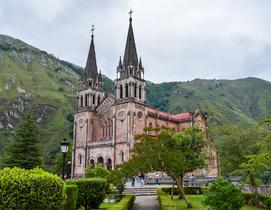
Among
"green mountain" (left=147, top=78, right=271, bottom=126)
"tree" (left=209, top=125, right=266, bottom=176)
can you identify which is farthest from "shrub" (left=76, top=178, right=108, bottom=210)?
"green mountain" (left=147, top=78, right=271, bottom=126)

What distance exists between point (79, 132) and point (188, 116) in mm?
20144

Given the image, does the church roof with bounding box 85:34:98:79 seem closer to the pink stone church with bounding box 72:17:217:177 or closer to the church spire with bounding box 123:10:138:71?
the pink stone church with bounding box 72:17:217:177

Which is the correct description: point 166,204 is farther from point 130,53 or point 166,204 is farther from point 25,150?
point 130,53

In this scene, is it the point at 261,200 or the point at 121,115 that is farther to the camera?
the point at 121,115

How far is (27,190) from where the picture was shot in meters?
11.4

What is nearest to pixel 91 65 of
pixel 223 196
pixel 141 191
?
pixel 141 191

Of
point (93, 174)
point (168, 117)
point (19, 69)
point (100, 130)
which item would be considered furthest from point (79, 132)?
point (19, 69)

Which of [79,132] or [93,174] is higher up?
[79,132]

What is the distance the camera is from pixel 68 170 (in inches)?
2569

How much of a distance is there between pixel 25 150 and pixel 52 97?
8031 centimetres

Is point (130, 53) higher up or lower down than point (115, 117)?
higher up

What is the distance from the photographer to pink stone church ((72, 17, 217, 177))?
53.1 meters

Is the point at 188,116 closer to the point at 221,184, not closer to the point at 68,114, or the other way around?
the point at 221,184

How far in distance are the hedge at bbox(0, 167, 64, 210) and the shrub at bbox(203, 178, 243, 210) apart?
853cm
